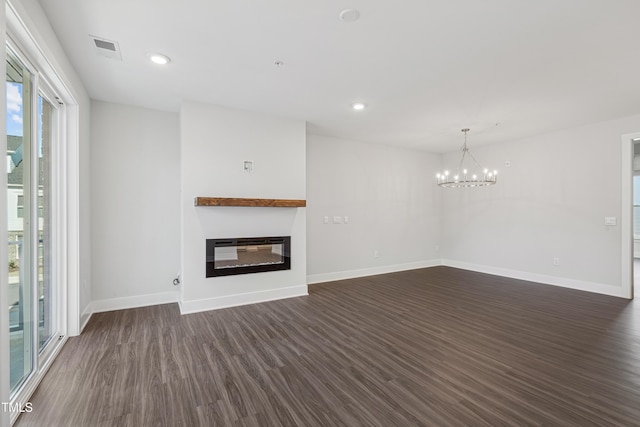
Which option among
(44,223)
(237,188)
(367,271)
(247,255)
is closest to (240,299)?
(247,255)

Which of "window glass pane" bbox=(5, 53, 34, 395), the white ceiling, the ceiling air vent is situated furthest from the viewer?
the ceiling air vent

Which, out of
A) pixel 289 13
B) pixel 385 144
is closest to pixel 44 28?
pixel 289 13

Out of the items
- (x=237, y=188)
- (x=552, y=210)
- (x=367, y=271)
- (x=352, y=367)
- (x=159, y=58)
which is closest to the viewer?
(x=352, y=367)

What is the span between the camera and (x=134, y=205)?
4039 millimetres

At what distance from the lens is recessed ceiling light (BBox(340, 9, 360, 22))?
2.10m

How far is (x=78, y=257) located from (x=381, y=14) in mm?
3702

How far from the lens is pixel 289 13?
215cm

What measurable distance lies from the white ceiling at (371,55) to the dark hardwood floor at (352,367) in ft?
9.02

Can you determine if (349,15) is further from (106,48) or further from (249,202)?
(249,202)

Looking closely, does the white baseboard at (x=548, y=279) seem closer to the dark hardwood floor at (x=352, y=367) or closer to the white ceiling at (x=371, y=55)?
the dark hardwood floor at (x=352, y=367)

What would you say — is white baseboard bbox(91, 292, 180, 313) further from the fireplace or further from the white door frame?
the white door frame

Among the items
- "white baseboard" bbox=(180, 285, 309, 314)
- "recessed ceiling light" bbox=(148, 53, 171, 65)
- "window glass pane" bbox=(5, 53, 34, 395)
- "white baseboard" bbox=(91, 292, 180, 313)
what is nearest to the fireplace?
"white baseboard" bbox=(180, 285, 309, 314)

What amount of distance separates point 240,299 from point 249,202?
1378 mm

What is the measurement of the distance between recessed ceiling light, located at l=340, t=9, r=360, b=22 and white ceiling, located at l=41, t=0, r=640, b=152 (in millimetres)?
45
